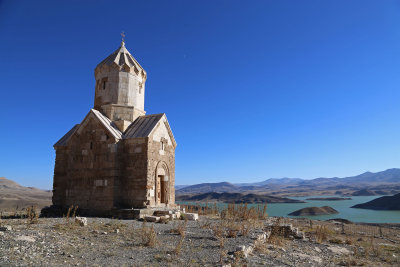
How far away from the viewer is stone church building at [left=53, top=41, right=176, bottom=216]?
1319 centimetres

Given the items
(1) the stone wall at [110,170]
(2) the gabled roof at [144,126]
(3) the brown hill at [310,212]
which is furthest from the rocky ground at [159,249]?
(3) the brown hill at [310,212]

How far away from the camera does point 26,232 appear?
7047 mm

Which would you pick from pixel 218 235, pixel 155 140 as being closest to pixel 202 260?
pixel 218 235

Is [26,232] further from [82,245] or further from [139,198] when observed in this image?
[139,198]

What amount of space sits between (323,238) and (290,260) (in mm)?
5050

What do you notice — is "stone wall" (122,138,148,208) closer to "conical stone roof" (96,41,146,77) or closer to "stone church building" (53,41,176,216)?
"stone church building" (53,41,176,216)

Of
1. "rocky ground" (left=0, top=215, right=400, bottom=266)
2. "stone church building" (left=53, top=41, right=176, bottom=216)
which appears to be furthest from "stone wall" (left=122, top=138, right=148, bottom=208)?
"rocky ground" (left=0, top=215, right=400, bottom=266)

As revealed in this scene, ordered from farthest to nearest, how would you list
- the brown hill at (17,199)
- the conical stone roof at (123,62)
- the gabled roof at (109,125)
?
1. the brown hill at (17,199)
2. the conical stone roof at (123,62)
3. the gabled roof at (109,125)

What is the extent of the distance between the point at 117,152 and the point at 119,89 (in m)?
3.83

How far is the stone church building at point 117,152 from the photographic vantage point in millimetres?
13188

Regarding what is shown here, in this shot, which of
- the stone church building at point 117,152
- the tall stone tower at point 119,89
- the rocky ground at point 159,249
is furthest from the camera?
the tall stone tower at point 119,89

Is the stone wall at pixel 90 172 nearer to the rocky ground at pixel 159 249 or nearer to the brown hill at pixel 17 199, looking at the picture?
the brown hill at pixel 17 199

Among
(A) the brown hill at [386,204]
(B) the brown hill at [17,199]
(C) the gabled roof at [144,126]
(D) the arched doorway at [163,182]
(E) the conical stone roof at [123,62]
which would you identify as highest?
(E) the conical stone roof at [123,62]

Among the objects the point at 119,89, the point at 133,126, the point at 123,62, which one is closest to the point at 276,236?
the point at 133,126
